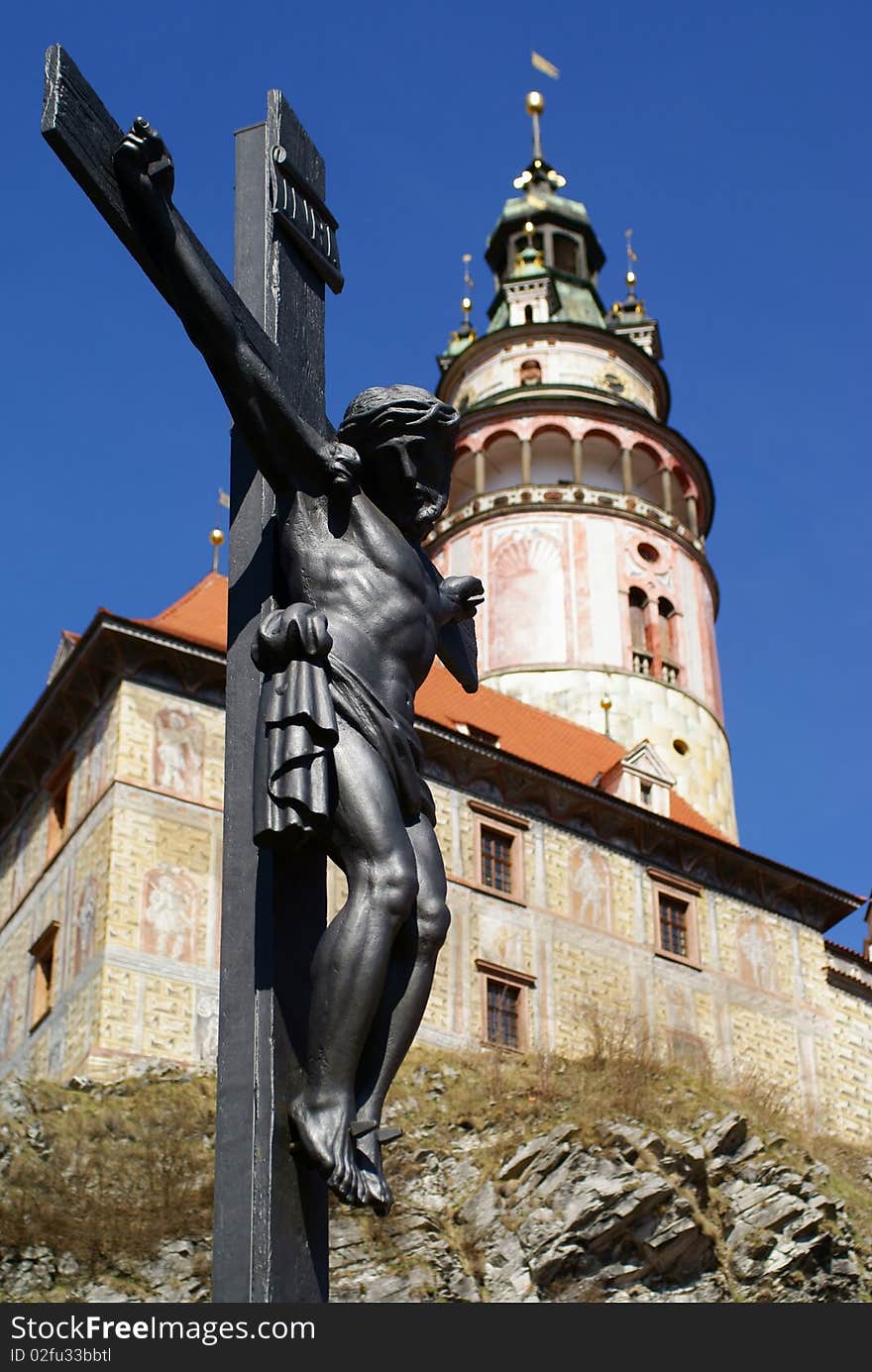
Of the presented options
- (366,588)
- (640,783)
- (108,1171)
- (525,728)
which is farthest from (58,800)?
(366,588)

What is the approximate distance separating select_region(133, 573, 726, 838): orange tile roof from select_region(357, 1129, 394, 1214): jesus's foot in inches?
1104

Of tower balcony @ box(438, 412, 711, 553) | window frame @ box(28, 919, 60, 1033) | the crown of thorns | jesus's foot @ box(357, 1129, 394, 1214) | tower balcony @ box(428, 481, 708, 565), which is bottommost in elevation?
jesus's foot @ box(357, 1129, 394, 1214)

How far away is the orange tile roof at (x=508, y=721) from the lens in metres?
33.3

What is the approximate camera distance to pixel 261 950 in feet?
11.1

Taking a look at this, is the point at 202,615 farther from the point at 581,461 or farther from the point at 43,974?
the point at 581,461

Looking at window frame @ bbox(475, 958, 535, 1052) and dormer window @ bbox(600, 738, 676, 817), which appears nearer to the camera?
window frame @ bbox(475, 958, 535, 1052)

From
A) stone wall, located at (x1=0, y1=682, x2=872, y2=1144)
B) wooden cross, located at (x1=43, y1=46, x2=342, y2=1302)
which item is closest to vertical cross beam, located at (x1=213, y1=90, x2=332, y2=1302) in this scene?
wooden cross, located at (x1=43, y1=46, x2=342, y2=1302)

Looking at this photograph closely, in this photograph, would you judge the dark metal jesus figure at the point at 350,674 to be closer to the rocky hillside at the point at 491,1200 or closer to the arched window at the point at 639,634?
the rocky hillside at the point at 491,1200

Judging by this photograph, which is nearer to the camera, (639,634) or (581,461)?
(639,634)

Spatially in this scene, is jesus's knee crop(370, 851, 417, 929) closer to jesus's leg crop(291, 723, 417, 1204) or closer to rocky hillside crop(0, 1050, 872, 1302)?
jesus's leg crop(291, 723, 417, 1204)

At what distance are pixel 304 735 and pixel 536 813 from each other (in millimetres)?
29235

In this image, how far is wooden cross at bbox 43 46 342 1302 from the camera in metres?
3.14

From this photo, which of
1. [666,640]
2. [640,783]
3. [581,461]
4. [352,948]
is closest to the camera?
[352,948]

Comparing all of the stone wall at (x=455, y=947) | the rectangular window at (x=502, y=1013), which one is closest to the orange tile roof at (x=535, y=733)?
the stone wall at (x=455, y=947)
